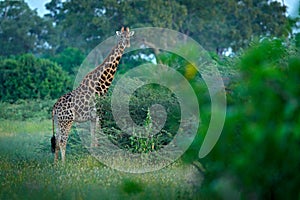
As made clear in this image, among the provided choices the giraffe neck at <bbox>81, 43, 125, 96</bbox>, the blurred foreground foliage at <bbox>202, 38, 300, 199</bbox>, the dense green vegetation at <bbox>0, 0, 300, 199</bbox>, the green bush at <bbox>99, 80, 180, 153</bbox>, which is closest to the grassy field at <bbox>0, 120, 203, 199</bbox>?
the dense green vegetation at <bbox>0, 0, 300, 199</bbox>

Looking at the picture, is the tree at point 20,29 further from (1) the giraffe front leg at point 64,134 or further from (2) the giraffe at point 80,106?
(1) the giraffe front leg at point 64,134

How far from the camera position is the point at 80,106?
9.76 metres

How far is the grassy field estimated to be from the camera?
222 inches

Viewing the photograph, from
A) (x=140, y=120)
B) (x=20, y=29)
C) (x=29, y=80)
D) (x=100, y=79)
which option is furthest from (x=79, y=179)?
(x=20, y=29)

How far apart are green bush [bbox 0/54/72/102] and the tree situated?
801cm

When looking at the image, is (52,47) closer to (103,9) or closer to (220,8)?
(103,9)

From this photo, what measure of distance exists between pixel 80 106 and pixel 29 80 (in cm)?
1452

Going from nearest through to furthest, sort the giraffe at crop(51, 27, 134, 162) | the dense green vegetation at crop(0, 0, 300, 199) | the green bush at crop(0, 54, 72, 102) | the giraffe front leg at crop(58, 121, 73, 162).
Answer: the dense green vegetation at crop(0, 0, 300, 199), the giraffe front leg at crop(58, 121, 73, 162), the giraffe at crop(51, 27, 134, 162), the green bush at crop(0, 54, 72, 102)

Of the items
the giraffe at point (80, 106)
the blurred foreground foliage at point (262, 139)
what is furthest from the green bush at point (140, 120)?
the blurred foreground foliage at point (262, 139)

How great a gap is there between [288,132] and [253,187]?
0.73 m

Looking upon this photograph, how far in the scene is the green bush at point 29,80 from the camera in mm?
23812

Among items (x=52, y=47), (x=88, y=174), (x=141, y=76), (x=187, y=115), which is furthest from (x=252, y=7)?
(x=187, y=115)

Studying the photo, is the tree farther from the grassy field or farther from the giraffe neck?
the giraffe neck

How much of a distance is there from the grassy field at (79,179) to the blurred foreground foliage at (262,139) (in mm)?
668
